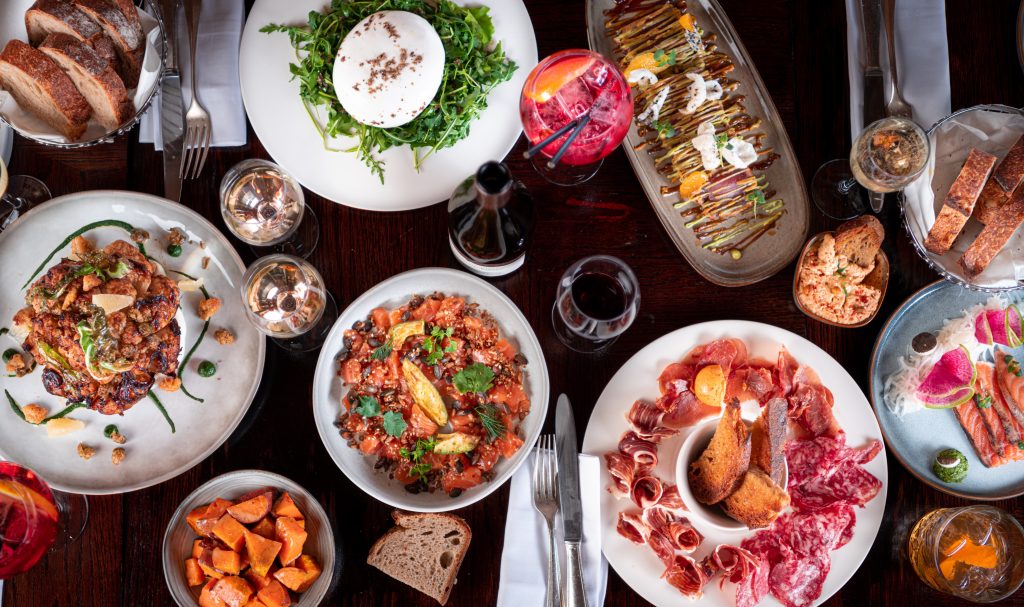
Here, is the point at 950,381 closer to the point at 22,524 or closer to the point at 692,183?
the point at 692,183

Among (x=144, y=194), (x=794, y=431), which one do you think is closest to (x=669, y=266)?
(x=794, y=431)

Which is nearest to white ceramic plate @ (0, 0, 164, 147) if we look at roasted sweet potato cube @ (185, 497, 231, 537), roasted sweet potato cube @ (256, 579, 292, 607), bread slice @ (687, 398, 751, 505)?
roasted sweet potato cube @ (185, 497, 231, 537)

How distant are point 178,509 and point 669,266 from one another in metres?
1.34

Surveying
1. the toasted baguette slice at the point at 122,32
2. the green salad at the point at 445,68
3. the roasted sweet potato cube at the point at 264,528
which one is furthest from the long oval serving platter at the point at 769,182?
the roasted sweet potato cube at the point at 264,528

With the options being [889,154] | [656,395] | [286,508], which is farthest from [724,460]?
[286,508]

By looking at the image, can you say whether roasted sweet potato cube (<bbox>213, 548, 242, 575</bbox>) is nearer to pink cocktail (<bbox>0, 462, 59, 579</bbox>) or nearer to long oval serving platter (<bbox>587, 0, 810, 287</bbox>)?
pink cocktail (<bbox>0, 462, 59, 579</bbox>)

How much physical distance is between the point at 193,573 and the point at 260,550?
195mm

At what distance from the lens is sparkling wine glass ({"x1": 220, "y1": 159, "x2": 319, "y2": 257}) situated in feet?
5.77

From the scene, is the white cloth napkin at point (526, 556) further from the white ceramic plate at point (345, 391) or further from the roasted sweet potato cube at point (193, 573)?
the roasted sweet potato cube at point (193, 573)

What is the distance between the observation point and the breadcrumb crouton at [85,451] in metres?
1.76

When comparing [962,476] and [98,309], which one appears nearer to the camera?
[98,309]

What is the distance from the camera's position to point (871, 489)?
1753 millimetres

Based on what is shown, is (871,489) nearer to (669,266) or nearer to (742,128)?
(669,266)

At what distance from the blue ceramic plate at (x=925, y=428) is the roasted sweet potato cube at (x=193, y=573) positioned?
1704mm
